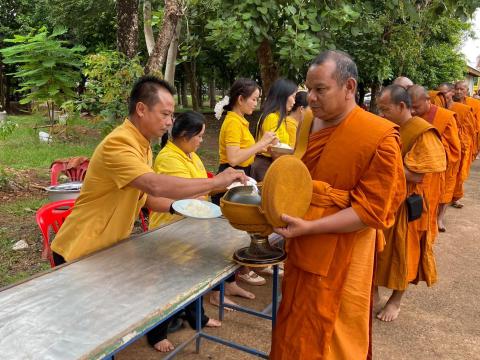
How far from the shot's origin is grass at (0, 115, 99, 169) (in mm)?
8211

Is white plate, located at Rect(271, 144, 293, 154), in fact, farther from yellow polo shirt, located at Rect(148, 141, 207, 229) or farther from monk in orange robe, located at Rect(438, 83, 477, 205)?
monk in orange robe, located at Rect(438, 83, 477, 205)

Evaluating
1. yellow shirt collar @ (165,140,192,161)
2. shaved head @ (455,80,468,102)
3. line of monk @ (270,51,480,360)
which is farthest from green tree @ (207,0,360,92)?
shaved head @ (455,80,468,102)

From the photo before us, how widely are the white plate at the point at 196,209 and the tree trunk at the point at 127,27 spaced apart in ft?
15.0

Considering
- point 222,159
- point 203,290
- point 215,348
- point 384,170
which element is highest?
point 384,170

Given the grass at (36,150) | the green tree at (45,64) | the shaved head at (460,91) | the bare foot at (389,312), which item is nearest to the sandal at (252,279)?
the bare foot at (389,312)

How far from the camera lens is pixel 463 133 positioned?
6.40 meters

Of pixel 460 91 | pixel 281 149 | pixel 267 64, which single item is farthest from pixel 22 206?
pixel 460 91

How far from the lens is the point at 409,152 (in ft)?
11.2

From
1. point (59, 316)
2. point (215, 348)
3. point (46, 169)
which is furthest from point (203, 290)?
point (46, 169)

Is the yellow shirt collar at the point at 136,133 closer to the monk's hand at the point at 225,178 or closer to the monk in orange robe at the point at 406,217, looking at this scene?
the monk's hand at the point at 225,178

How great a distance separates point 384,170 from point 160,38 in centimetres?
448

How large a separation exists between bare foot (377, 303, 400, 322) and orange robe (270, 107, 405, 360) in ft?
5.35

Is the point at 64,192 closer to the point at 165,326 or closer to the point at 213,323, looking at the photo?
the point at 165,326

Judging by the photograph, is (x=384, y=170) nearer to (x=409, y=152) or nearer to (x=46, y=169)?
(x=409, y=152)
